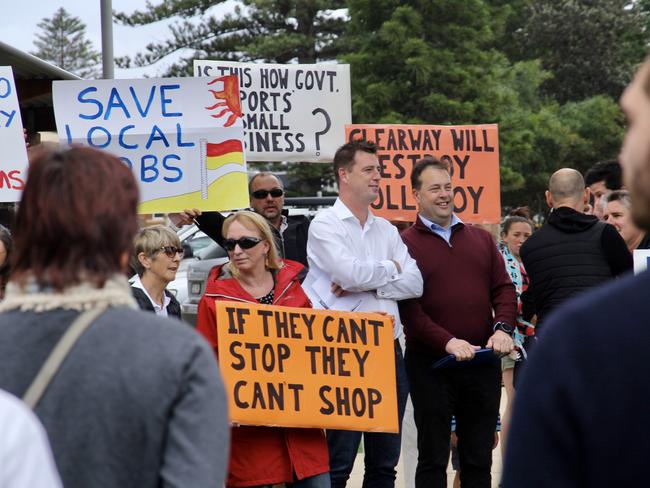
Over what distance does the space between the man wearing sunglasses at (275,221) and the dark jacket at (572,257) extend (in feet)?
5.36

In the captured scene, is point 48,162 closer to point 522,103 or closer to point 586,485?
point 586,485

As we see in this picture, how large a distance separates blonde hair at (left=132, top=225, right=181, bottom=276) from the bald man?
2.03m

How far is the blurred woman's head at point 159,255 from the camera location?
6.26 metres

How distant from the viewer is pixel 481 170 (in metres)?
8.69

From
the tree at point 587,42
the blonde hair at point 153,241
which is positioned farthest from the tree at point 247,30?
the blonde hair at point 153,241

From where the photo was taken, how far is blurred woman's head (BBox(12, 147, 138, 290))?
94.7 inches

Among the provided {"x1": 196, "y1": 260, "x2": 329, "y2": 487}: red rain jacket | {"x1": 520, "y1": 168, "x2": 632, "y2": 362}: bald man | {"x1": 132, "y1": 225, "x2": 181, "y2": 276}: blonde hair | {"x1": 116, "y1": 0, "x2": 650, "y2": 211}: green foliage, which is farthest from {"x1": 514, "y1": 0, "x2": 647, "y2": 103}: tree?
{"x1": 196, "y1": 260, "x2": 329, "y2": 487}: red rain jacket

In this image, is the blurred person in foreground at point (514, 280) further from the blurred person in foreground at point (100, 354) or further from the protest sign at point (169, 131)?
the blurred person in foreground at point (100, 354)

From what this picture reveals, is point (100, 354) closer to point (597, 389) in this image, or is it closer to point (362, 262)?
point (597, 389)

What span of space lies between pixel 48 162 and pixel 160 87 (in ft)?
15.9

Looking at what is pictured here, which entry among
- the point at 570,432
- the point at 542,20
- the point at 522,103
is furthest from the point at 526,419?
the point at 542,20

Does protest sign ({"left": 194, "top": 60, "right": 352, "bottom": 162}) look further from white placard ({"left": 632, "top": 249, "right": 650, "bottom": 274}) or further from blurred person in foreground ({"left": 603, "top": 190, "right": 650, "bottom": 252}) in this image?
white placard ({"left": 632, "top": 249, "right": 650, "bottom": 274})

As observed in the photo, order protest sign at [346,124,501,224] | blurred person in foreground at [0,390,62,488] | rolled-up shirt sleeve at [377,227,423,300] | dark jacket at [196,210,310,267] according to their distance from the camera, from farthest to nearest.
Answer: protest sign at [346,124,501,224], dark jacket at [196,210,310,267], rolled-up shirt sleeve at [377,227,423,300], blurred person in foreground at [0,390,62,488]

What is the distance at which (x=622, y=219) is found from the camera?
6.93 meters
